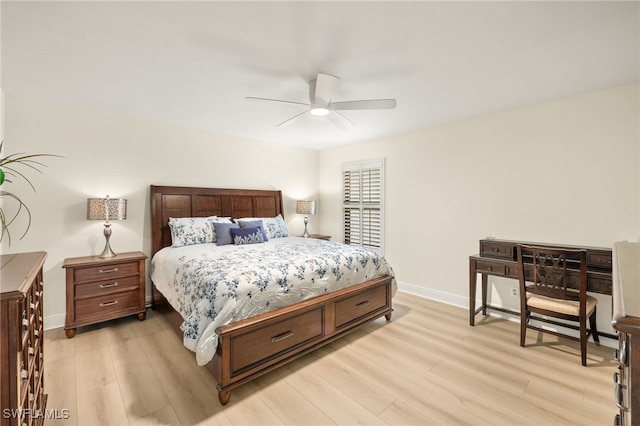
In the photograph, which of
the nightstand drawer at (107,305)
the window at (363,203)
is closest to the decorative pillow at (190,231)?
the nightstand drawer at (107,305)

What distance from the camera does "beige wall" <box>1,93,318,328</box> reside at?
2.92 m

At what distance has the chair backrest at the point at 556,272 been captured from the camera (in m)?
2.33

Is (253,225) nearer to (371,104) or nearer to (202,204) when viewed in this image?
(202,204)

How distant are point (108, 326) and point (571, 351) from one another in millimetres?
4657

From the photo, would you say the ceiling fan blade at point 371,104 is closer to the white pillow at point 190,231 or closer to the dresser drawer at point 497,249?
the dresser drawer at point 497,249

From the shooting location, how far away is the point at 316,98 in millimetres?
2479

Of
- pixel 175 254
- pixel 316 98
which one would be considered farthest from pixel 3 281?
pixel 316 98

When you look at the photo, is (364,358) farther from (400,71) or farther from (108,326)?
(108,326)

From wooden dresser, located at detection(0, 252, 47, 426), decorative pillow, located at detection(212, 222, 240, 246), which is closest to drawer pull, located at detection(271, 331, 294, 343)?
wooden dresser, located at detection(0, 252, 47, 426)

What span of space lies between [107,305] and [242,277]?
1.95 meters

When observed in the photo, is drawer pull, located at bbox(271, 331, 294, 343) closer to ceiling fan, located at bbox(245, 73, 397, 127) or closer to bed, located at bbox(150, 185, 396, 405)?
bed, located at bbox(150, 185, 396, 405)

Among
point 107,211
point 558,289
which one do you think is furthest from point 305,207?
point 558,289

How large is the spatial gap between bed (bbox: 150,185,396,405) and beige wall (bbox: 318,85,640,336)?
1140 millimetres

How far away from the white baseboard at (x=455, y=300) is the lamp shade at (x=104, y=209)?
152 inches
